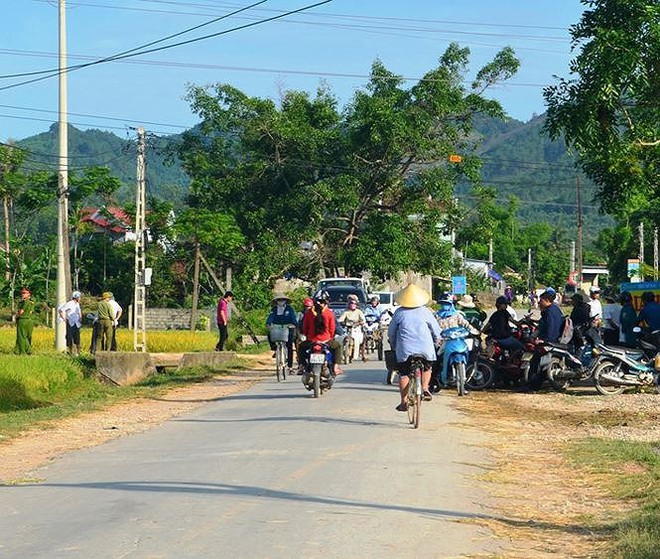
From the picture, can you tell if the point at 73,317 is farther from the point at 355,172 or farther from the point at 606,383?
the point at 355,172

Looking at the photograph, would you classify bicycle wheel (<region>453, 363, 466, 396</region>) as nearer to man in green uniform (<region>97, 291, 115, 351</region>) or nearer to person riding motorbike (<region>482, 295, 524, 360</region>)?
person riding motorbike (<region>482, 295, 524, 360</region>)

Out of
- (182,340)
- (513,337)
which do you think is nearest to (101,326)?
(182,340)

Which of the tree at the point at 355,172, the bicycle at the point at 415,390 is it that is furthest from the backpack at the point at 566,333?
the tree at the point at 355,172

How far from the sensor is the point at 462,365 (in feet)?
73.5

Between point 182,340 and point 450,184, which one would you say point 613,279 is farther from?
point 182,340

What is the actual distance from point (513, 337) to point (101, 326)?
42.3 ft

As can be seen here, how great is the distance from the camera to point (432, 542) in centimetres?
881

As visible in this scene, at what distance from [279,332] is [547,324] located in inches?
240

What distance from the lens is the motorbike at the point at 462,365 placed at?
2197cm

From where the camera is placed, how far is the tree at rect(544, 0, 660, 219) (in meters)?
16.9

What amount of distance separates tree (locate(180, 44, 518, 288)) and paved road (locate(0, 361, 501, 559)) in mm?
37084

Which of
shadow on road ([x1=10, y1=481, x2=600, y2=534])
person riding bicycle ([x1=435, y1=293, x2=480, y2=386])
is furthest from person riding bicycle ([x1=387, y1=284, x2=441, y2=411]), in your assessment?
shadow on road ([x1=10, y1=481, x2=600, y2=534])

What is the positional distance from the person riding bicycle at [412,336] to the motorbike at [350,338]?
47.5 ft

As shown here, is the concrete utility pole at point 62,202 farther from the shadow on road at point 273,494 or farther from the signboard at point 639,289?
the shadow on road at point 273,494
